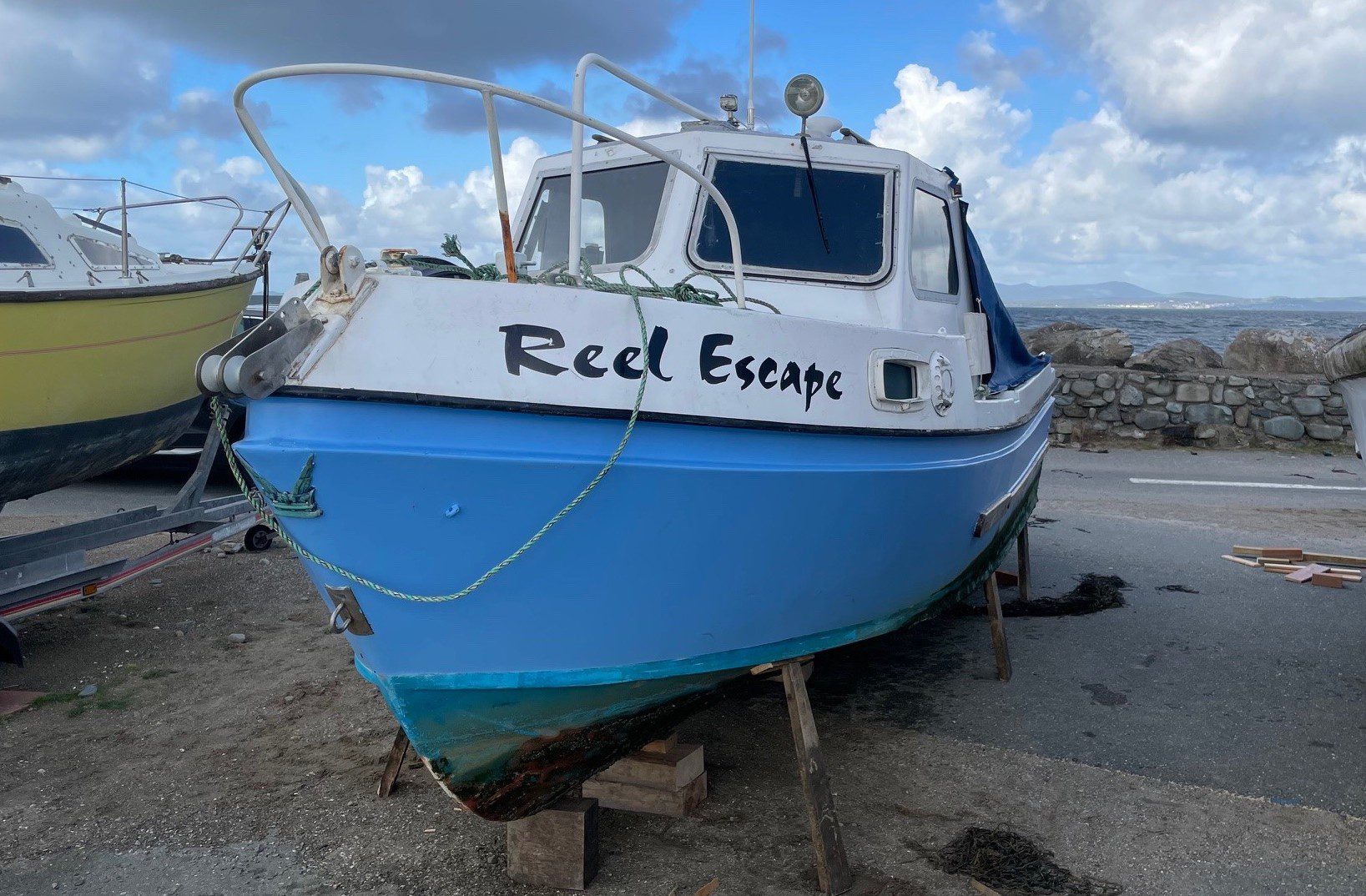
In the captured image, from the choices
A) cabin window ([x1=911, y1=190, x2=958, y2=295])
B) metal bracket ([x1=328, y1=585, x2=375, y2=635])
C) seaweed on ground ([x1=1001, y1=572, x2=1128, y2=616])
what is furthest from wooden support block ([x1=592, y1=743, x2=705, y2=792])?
seaweed on ground ([x1=1001, y1=572, x2=1128, y2=616])

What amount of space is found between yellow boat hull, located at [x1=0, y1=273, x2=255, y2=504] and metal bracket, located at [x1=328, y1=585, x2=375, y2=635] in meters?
3.56

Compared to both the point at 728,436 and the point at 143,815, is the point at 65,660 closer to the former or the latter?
the point at 143,815

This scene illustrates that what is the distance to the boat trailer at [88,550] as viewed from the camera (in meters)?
5.09

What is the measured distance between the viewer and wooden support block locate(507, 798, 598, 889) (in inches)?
131

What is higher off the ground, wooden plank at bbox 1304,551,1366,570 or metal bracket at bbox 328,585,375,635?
metal bracket at bbox 328,585,375,635

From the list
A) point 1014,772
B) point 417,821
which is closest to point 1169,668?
point 1014,772

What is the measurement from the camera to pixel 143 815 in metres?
3.83

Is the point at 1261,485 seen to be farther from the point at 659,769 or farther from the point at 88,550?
the point at 88,550

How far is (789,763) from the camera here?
4289 mm

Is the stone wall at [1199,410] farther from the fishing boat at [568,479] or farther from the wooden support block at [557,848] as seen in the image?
the wooden support block at [557,848]

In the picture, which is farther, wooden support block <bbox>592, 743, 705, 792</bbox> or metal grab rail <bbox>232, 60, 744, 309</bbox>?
wooden support block <bbox>592, 743, 705, 792</bbox>

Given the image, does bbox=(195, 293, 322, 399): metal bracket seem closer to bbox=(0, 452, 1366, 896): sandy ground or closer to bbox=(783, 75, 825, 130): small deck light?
bbox=(0, 452, 1366, 896): sandy ground

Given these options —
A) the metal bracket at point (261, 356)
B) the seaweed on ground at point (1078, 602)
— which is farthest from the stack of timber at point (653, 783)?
the seaweed on ground at point (1078, 602)

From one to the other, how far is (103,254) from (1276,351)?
1428cm
